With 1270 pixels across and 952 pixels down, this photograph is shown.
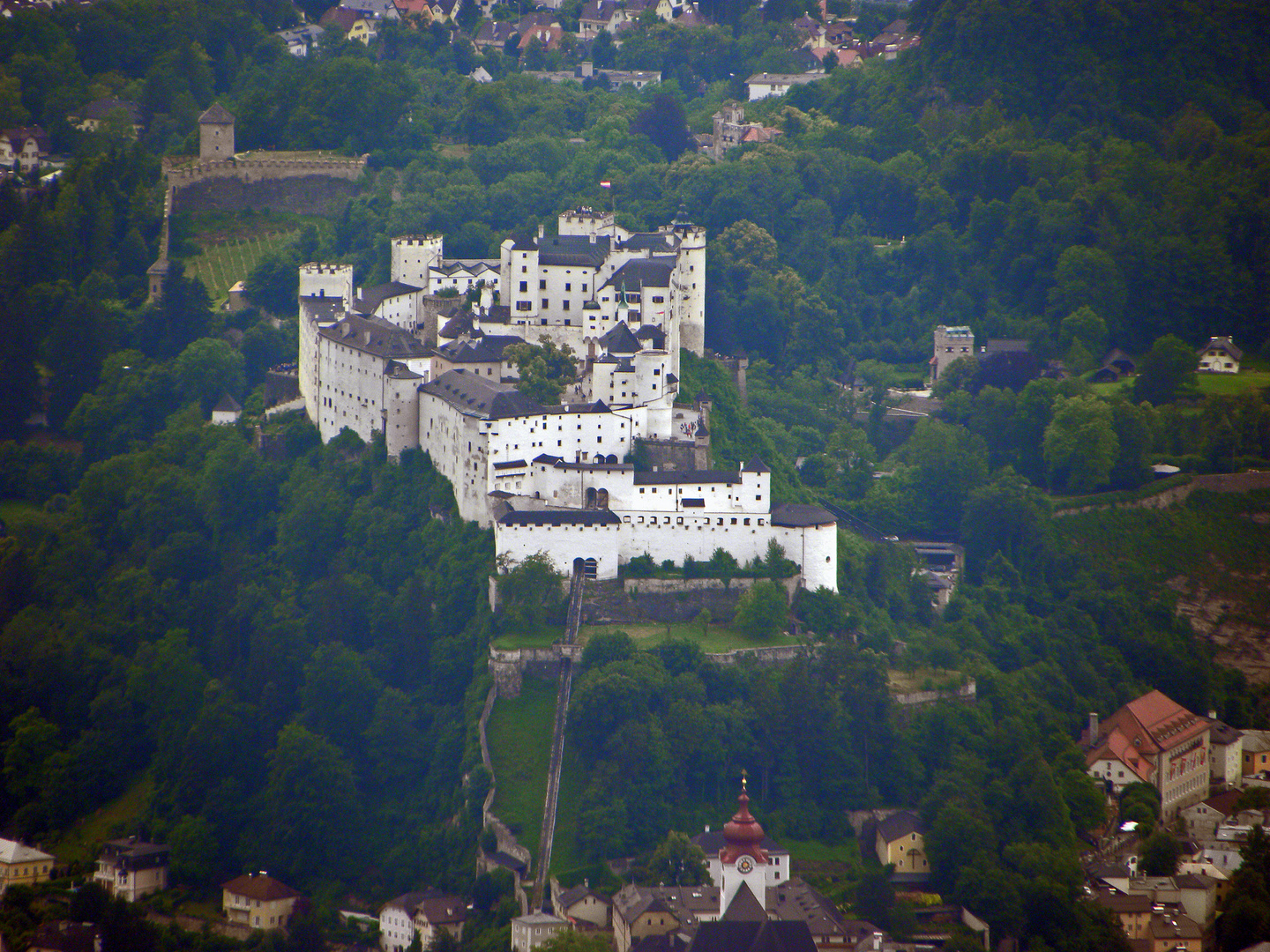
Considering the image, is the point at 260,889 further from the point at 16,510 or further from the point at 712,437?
the point at 16,510

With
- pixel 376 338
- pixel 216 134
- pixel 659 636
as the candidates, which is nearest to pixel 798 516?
pixel 659 636

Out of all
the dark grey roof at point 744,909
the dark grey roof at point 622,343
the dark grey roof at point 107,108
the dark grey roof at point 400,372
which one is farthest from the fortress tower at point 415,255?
the dark grey roof at point 744,909

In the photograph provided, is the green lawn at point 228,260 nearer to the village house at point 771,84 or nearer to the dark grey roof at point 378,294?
the dark grey roof at point 378,294

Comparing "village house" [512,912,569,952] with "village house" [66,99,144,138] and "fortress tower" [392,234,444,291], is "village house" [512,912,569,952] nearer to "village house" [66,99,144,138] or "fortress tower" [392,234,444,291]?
"fortress tower" [392,234,444,291]

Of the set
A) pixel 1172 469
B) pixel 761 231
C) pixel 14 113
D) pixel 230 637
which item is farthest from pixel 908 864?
pixel 14 113

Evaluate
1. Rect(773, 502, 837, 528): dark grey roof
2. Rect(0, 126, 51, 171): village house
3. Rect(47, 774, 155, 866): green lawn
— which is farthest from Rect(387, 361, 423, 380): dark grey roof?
Rect(0, 126, 51, 171): village house

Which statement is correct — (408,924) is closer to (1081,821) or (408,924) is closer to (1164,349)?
(1081,821)
